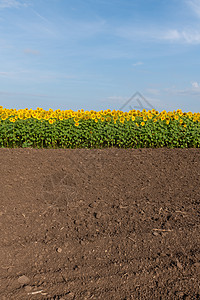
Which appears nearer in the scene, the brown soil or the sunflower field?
the brown soil

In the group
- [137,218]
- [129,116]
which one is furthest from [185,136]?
[137,218]

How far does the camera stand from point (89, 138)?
23.6ft

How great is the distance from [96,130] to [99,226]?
12.2 feet

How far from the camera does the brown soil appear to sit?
2688 millimetres

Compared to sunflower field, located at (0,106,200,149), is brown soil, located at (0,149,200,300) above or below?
below

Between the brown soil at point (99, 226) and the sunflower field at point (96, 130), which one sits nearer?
the brown soil at point (99, 226)

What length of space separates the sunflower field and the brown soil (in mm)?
1145

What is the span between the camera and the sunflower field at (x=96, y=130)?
7160 mm

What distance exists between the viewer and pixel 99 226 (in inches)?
144

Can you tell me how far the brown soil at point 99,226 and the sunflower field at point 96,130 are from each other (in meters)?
1.15

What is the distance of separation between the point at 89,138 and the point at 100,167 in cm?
182

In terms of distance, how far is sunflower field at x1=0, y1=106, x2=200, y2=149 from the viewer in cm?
716

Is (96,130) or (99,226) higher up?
(96,130)

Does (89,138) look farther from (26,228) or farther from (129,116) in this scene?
(26,228)
